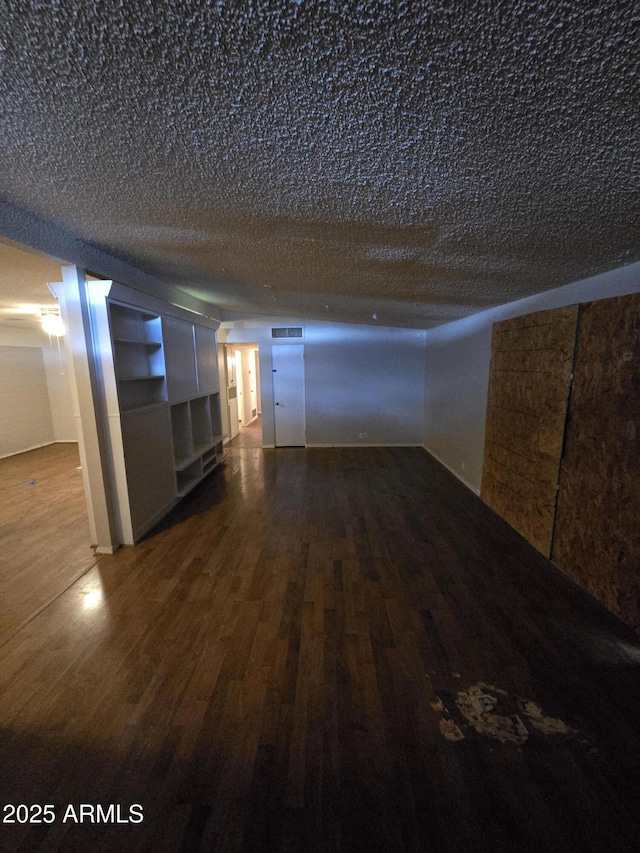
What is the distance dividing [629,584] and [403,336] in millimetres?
4967

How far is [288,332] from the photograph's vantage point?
612 centimetres

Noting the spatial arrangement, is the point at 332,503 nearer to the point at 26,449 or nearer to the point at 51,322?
the point at 51,322

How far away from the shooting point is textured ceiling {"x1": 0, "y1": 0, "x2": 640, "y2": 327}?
672mm

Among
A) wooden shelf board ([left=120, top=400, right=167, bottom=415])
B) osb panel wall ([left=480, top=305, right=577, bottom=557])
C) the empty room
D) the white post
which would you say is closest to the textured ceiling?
the empty room

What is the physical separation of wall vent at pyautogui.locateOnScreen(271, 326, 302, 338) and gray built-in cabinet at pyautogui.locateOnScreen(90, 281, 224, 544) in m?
1.51

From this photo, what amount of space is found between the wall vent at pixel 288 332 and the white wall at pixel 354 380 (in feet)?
0.26

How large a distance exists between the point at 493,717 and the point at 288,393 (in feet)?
17.7

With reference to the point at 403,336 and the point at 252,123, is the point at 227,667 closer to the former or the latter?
the point at 252,123

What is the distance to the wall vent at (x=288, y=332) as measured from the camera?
6109 millimetres

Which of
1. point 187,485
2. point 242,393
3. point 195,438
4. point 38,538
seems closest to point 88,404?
point 38,538

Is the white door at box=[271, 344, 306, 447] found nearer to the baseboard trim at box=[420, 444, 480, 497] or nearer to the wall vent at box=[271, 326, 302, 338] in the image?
the wall vent at box=[271, 326, 302, 338]

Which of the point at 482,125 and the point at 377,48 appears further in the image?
the point at 482,125

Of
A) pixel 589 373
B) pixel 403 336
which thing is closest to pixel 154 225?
pixel 589 373

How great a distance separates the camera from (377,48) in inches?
28.3
